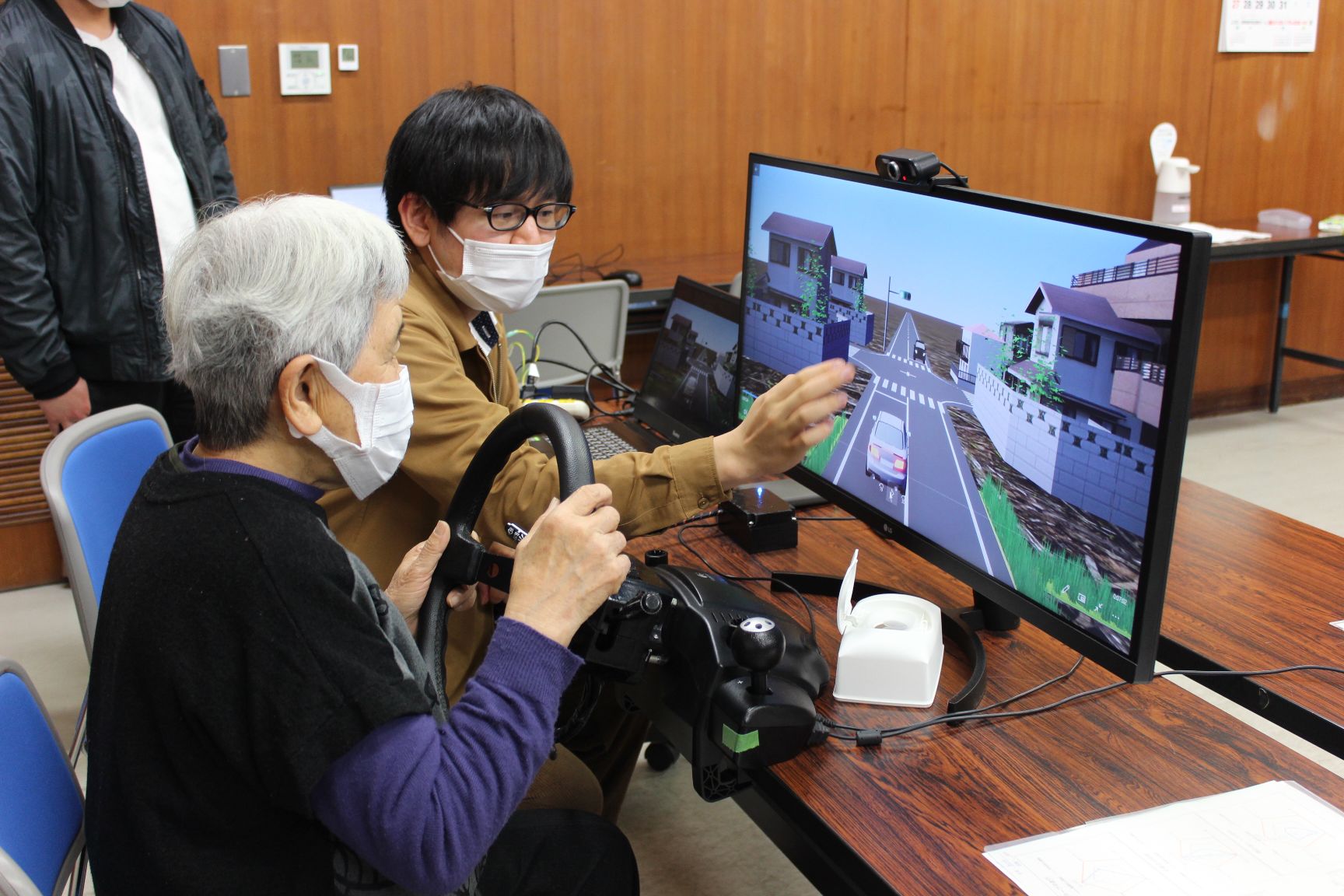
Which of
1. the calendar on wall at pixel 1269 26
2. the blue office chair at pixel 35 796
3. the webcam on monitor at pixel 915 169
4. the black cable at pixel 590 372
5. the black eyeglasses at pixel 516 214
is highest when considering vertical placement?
the calendar on wall at pixel 1269 26

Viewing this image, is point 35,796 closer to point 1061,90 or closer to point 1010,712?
point 1010,712

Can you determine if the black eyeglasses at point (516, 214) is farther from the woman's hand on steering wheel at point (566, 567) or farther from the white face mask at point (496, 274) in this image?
the woman's hand on steering wheel at point (566, 567)

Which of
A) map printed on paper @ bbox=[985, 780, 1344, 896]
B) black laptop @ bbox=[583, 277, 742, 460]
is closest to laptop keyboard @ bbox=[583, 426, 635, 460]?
black laptop @ bbox=[583, 277, 742, 460]

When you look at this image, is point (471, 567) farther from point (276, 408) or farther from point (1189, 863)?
point (1189, 863)

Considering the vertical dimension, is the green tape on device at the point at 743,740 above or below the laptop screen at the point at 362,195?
below

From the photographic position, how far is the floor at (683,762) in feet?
7.36

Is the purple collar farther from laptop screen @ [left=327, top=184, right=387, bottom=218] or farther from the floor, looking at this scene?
laptop screen @ [left=327, top=184, right=387, bottom=218]

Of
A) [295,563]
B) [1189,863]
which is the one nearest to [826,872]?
[1189,863]

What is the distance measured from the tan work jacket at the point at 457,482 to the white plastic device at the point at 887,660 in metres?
0.25

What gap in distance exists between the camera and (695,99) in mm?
4207

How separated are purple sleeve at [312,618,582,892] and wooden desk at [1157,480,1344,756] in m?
0.80

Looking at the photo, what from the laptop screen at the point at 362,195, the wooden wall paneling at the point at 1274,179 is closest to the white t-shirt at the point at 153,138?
the laptop screen at the point at 362,195

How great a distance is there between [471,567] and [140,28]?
2156 mm

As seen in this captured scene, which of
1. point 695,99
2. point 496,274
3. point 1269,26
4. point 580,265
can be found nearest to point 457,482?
point 496,274
